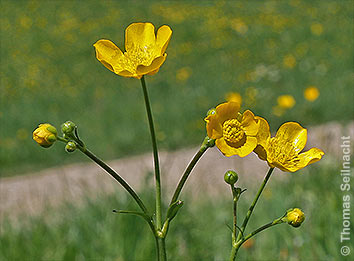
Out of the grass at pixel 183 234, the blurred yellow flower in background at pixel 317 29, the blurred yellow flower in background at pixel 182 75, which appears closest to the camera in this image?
the grass at pixel 183 234

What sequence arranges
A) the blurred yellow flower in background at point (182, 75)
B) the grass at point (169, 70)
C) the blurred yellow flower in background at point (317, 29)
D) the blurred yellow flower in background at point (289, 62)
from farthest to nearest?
the blurred yellow flower in background at point (317, 29) → the blurred yellow flower in background at point (289, 62) → the blurred yellow flower in background at point (182, 75) → the grass at point (169, 70)

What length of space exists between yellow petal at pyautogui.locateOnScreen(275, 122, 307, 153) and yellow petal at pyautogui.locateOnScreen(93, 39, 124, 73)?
13.0 inches

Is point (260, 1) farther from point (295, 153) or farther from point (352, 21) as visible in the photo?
point (295, 153)

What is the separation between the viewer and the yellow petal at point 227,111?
924 mm

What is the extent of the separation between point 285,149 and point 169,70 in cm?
764

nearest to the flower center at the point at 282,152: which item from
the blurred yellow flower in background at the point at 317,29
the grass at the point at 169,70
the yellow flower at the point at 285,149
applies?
the yellow flower at the point at 285,149

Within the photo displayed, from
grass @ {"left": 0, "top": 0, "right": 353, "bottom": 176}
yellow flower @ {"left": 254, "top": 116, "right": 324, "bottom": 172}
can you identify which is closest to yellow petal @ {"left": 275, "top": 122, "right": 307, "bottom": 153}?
yellow flower @ {"left": 254, "top": 116, "right": 324, "bottom": 172}

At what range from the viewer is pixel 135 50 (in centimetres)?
111

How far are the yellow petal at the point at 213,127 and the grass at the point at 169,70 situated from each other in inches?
163

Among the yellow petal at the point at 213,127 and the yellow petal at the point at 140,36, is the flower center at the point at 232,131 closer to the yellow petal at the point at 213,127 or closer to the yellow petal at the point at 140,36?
the yellow petal at the point at 213,127

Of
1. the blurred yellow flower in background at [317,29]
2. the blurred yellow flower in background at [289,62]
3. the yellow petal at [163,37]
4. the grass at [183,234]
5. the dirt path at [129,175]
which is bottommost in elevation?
the grass at [183,234]

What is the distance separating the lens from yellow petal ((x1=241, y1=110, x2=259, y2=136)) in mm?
931

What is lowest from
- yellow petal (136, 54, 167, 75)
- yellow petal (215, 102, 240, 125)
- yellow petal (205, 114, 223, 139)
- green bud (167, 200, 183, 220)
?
green bud (167, 200, 183, 220)

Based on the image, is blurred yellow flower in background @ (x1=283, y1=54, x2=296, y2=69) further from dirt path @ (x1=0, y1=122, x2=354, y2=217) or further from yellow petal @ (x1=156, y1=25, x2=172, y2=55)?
yellow petal @ (x1=156, y1=25, x2=172, y2=55)
